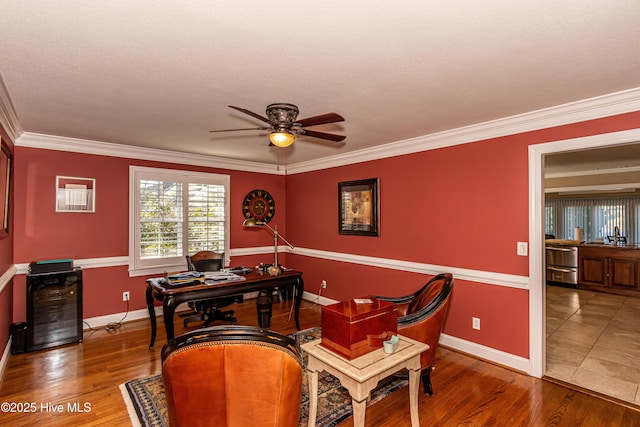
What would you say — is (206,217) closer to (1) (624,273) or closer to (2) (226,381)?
(2) (226,381)

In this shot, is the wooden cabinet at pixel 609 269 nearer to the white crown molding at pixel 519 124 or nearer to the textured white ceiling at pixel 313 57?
the white crown molding at pixel 519 124

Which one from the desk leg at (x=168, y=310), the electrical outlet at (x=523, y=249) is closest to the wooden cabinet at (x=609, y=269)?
the electrical outlet at (x=523, y=249)

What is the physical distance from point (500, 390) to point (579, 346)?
5.47 ft

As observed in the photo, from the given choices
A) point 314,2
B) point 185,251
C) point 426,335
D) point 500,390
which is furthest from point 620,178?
point 185,251

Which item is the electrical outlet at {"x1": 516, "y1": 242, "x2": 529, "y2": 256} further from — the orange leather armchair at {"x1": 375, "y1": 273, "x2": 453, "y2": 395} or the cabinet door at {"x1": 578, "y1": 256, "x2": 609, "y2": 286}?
the cabinet door at {"x1": 578, "y1": 256, "x2": 609, "y2": 286}

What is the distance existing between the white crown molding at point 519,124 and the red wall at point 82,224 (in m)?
3.22

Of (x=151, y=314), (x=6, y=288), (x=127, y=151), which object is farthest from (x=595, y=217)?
(x=6, y=288)

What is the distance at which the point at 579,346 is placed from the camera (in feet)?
→ 11.7

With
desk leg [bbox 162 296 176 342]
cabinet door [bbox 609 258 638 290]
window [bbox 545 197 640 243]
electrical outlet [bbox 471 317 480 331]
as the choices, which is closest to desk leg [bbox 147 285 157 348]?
desk leg [bbox 162 296 176 342]

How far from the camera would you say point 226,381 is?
140 centimetres

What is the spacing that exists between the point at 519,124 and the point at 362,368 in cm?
273

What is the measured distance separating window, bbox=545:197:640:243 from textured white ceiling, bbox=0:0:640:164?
20.2 feet

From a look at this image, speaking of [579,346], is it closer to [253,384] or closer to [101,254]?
[253,384]

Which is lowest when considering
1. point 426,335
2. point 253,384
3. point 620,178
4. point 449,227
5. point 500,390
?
point 500,390
